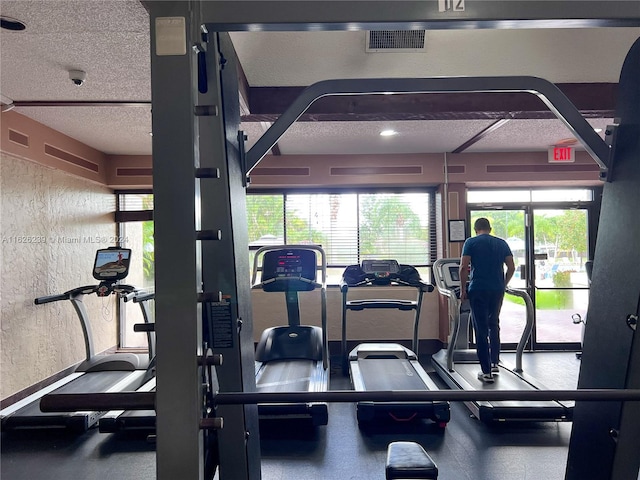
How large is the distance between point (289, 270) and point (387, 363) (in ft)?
4.80

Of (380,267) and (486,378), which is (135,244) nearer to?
(380,267)

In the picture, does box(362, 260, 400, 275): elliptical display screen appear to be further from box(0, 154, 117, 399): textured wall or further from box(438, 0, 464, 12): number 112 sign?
box(438, 0, 464, 12): number 112 sign

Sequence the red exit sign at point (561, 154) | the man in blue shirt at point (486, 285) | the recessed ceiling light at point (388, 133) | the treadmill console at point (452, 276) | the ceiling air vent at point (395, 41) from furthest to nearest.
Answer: the red exit sign at point (561, 154)
the treadmill console at point (452, 276)
the recessed ceiling light at point (388, 133)
the man in blue shirt at point (486, 285)
the ceiling air vent at point (395, 41)

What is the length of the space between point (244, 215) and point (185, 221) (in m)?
0.58

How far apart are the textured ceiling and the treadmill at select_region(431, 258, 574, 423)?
7.25 ft

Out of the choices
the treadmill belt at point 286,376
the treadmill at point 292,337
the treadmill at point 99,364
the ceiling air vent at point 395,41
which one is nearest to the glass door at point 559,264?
the treadmill at point 292,337

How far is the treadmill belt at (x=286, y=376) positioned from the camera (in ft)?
12.3

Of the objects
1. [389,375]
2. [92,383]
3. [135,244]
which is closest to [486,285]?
[389,375]

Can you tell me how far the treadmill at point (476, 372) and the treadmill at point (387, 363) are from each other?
11.8 inches

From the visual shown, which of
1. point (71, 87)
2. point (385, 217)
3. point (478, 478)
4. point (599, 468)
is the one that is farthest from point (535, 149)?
point (71, 87)

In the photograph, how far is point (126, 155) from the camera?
17.9 feet

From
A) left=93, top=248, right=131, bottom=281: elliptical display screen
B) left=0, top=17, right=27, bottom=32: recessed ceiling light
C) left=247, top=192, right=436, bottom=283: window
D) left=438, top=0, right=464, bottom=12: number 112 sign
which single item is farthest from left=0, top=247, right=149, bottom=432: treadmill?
left=438, top=0, right=464, bottom=12: number 112 sign

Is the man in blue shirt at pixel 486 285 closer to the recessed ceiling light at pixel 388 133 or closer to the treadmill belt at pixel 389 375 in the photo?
the treadmill belt at pixel 389 375

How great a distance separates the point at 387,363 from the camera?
14.7ft
